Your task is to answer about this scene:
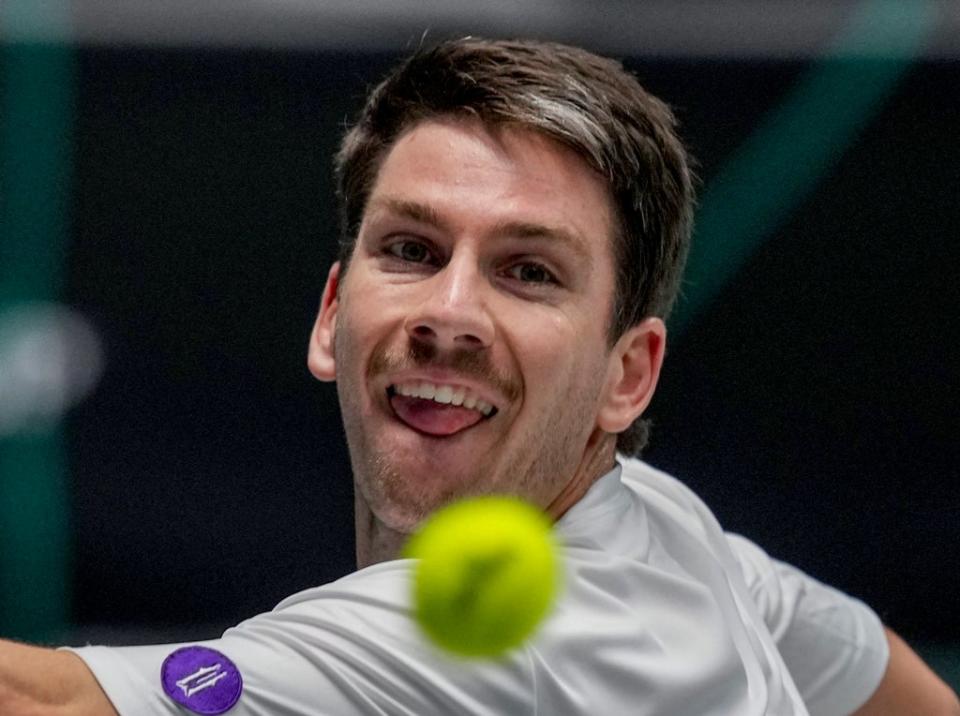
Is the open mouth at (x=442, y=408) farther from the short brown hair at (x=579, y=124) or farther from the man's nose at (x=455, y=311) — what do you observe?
the short brown hair at (x=579, y=124)

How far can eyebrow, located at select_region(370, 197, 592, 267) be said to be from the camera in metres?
1.52

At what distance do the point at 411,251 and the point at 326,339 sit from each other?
22 centimetres

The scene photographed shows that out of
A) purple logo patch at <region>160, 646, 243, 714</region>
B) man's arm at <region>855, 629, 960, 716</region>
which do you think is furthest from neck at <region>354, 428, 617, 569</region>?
man's arm at <region>855, 629, 960, 716</region>

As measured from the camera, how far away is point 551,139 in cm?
155

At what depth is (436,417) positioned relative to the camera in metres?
1.53

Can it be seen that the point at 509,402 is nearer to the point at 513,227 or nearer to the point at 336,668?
the point at 513,227

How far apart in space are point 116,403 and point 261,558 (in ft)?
1.14

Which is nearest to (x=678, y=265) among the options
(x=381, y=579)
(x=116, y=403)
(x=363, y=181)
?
(x=363, y=181)

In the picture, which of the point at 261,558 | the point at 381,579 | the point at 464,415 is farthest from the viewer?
the point at 261,558

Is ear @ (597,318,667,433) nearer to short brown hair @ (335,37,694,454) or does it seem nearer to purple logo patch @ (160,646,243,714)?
short brown hair @ (335,37,694,454)

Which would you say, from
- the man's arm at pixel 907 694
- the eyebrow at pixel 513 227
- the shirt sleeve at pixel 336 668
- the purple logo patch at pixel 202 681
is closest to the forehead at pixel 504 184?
the eyebrow at pixel 513 227

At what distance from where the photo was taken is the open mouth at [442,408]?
152 centimetres

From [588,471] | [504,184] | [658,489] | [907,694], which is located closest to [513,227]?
[504,184]

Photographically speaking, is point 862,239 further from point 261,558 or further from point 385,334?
point 385,334
